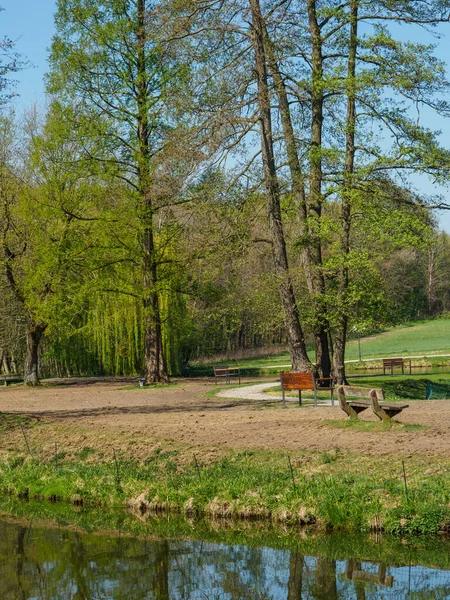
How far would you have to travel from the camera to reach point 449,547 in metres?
9.90

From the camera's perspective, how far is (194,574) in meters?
9.72

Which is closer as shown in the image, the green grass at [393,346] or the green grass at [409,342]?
the green grass at [393,346]

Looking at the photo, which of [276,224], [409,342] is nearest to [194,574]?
[276,224]

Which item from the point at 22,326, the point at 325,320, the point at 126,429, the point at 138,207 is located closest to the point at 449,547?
the point at 126,429

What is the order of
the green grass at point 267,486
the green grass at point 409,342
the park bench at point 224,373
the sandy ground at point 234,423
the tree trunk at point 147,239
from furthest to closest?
the green grass at point 409,342 → the park bench at point 224,373 → the tree trunk at point 147,239 → the sandy ground at point 234,423 → the green grass at point 267,486

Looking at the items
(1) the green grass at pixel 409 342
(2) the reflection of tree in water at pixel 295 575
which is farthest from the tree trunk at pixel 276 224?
(1) the green grass at pixel 409 342

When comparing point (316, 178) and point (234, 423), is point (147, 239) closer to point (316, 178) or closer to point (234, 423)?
point (316, 178)

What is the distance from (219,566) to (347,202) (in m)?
17.3

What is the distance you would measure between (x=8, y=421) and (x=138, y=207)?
15279 millimetres

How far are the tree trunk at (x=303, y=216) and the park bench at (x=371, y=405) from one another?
9141 mm

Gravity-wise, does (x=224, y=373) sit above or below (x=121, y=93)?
below

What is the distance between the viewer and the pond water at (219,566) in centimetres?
900

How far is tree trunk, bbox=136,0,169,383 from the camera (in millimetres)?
32281

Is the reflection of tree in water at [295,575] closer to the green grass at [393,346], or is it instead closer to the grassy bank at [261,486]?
the grassy bank at [261,486]
